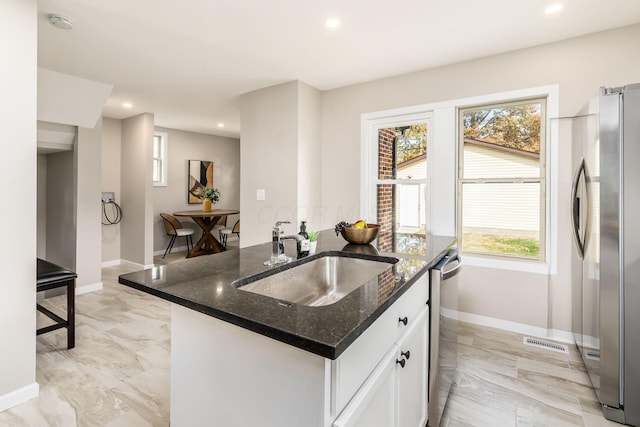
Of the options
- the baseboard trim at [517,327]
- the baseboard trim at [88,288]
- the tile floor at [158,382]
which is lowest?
the tile floor at [158,382]

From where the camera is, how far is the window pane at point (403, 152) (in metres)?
3.57

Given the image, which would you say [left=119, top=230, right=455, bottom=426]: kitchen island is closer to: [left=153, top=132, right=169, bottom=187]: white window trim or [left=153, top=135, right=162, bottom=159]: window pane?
[left=153, top=132, right=169, bottom=187]: white window trim

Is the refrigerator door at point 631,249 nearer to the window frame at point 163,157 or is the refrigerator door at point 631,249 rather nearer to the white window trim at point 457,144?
the white window trim at point 457,144

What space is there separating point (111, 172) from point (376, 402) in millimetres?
5937

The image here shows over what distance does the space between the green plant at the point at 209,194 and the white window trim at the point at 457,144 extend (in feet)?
13.1

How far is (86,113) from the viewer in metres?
3.78

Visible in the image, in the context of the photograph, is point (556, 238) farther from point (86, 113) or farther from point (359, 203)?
point (86, 113)

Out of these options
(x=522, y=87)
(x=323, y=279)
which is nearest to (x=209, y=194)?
(x=323, y=279)

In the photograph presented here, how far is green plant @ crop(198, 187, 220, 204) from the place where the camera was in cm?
677

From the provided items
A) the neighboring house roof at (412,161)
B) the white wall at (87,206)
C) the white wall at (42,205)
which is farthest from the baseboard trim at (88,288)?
the neighboring house roof at (412,161)

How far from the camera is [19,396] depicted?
6.48 ft

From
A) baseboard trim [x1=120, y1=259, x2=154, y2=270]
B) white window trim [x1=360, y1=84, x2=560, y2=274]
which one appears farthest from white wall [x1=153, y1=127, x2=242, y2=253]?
white window trim [x1=360, y1=84, x2=560, y2=274]

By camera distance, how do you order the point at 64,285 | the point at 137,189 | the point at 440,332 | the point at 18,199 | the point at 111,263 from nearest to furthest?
the point at 440,332 → the point at 18,199 → the point at 64,285 → the point at 137,189 → the point at 111,263

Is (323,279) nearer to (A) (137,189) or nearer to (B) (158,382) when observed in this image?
(B) (158,382)
